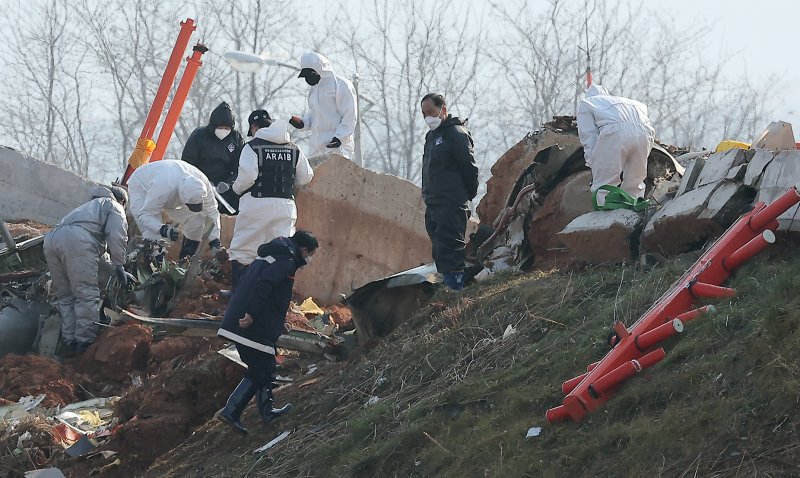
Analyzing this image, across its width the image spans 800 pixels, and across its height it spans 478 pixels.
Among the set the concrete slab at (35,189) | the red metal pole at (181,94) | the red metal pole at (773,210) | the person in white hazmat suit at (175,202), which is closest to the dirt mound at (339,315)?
the person in white hazmat suit at (175,202)

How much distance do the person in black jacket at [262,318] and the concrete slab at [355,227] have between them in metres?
4.62

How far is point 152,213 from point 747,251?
7.49 metres

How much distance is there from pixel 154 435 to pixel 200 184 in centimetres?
390

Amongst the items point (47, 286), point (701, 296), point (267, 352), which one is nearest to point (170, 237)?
point (47, 286)

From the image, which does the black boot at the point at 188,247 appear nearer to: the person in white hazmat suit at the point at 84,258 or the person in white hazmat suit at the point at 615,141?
the person in white hazmat suit at the point at 84,258

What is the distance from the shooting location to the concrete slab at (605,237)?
8320 mm

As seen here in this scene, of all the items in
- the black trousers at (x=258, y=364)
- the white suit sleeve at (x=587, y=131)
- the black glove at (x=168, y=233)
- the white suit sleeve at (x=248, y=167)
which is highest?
the white suit sleeve at (x=248, y=167)

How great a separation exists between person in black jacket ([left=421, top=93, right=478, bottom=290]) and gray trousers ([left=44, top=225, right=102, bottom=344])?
3779 millimetres

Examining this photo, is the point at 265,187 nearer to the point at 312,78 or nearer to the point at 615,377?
the point at 312,78

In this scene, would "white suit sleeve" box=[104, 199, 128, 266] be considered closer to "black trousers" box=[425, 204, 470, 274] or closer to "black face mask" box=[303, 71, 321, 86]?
"black face mask" box=[303, 71, 321, 86]

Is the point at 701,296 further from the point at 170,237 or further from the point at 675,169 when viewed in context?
the point at 170,237

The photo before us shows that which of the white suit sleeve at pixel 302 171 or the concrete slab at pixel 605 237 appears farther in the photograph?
the white suit sleeve at pixel 302 171

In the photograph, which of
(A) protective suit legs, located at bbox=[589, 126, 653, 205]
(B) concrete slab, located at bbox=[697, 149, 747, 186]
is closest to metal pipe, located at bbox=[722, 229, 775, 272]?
(B) concrete slab, located at bbox=[697, 149, 747, 186]

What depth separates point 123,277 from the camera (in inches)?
452
